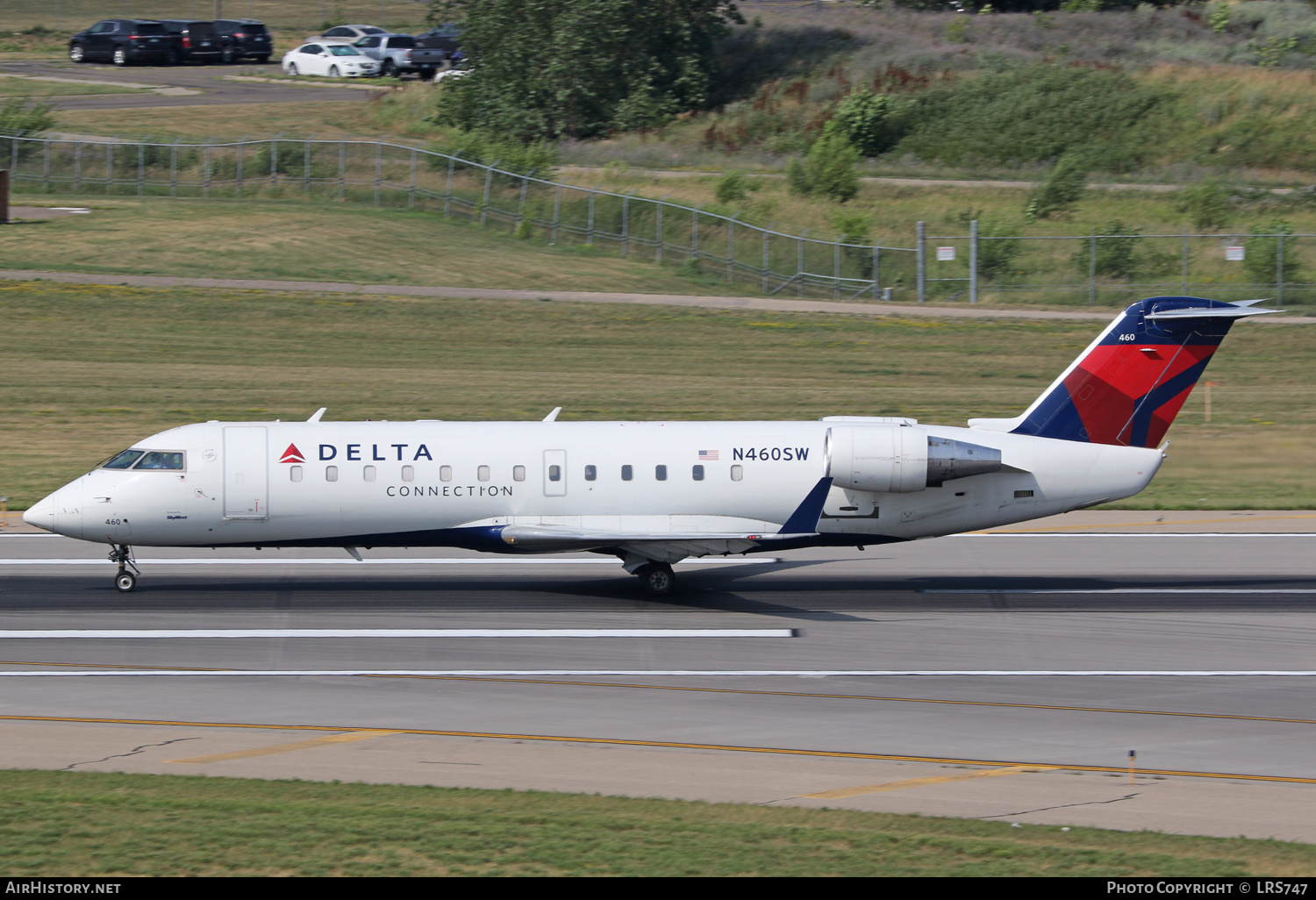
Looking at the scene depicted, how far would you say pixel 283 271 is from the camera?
57.3 meters

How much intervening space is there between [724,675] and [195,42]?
9296 centimetres

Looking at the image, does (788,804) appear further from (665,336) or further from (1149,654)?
(665,336)

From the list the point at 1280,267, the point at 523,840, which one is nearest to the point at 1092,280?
the point at 1280,267

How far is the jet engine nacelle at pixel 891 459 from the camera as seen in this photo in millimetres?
24328

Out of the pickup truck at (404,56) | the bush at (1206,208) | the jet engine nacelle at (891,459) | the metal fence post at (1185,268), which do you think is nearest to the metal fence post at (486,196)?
the pickup truck at (404,56)

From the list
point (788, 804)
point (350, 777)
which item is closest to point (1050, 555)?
point (788, 804)

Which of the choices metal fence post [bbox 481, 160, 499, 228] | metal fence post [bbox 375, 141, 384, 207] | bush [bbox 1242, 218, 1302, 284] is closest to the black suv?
metal fence post [bbox 375, 141, 384, 207]

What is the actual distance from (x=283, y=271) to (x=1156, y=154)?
4683 cm

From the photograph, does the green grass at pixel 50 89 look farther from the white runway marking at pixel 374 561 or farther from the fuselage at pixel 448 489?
the fuselage at pixel 448 489

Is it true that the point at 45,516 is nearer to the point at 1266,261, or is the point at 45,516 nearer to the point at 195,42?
the point at 1266,261

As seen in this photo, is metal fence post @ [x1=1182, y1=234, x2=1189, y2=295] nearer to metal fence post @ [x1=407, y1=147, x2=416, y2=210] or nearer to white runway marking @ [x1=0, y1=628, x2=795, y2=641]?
metal fence post @ [x1=407, y1=147, x2=416, y2=210]

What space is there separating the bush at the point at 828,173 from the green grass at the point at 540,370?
48.6 ft

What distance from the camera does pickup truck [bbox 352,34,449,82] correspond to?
94.3 m

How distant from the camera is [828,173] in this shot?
224ft
